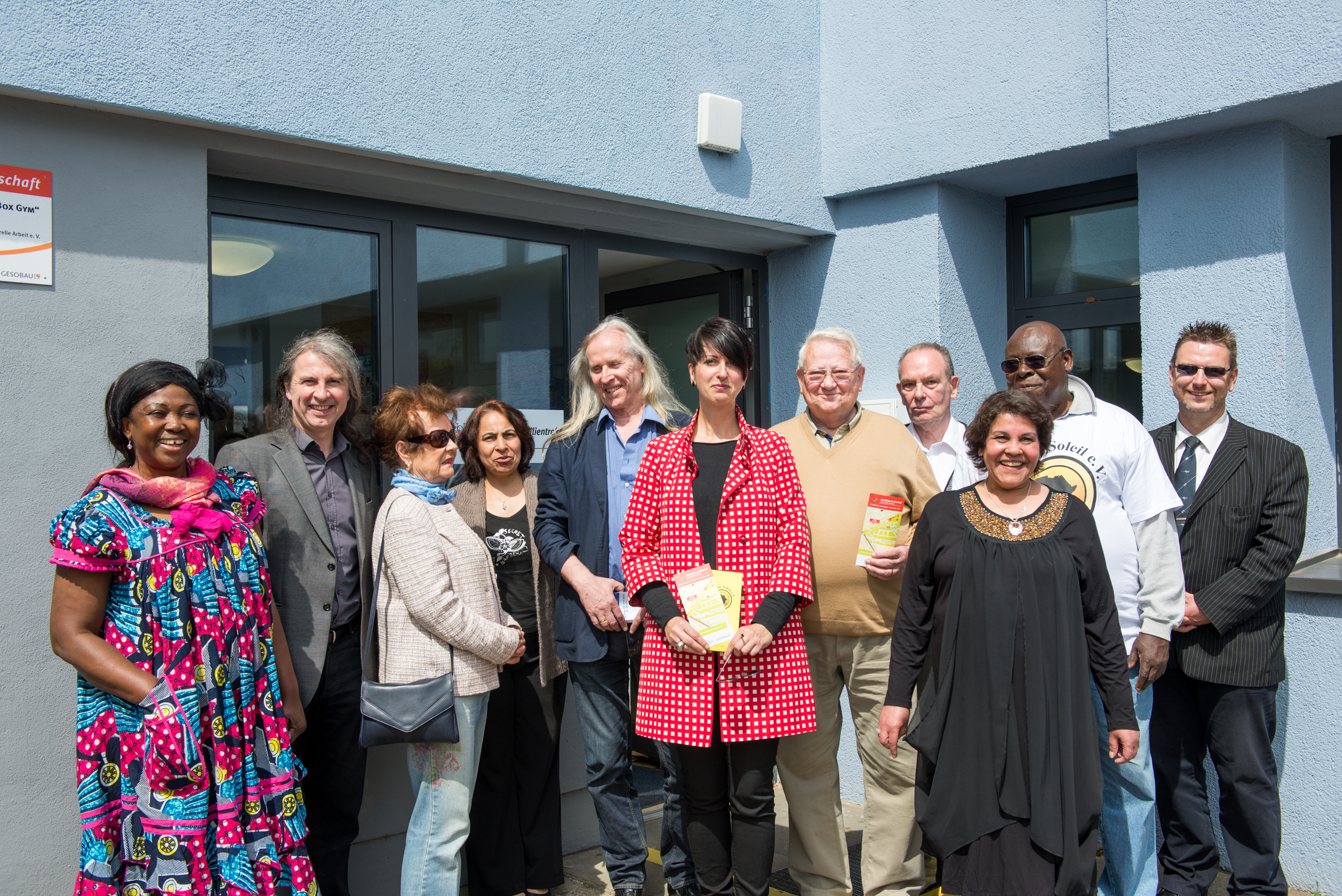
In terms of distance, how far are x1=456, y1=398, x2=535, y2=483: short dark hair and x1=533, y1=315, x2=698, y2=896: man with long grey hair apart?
0.51 feet

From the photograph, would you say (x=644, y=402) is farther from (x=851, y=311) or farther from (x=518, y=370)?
(x=851, y=311)

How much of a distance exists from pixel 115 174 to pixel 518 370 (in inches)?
74.6

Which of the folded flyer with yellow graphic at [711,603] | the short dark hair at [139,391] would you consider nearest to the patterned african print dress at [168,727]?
the short dark hair at [139,391]

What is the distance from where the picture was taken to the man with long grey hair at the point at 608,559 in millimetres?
3621

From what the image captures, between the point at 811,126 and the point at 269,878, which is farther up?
the point at 811,126

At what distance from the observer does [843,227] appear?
18.1 ft

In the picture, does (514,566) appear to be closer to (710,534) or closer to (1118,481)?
(710,534)

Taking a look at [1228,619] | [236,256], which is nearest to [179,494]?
[236,256]

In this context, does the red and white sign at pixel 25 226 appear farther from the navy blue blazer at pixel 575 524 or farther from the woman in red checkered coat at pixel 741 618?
the woman in red checkered coat at pixel 741 618

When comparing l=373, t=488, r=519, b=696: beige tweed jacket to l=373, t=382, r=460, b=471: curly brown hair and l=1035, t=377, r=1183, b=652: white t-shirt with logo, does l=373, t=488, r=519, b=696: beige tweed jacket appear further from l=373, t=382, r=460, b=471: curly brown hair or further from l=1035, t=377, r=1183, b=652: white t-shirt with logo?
l=1035, t=377, r=1183, b=652: white t-shirt with logo

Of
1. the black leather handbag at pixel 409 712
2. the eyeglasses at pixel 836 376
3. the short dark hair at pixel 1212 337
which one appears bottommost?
the black leather handbag at pixel 409 712

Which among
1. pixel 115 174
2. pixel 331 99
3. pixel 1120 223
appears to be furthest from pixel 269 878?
pixel 1120 223

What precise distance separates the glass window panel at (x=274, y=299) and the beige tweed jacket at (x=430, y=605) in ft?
2.08

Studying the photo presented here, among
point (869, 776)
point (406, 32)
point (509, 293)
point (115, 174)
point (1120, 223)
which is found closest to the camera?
point (115, 174)
